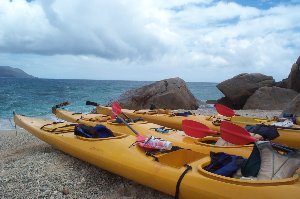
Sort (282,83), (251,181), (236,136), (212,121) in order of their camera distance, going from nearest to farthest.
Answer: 1. (251,181)
2. (236,136)
3. (212,121)
4. (282,83)

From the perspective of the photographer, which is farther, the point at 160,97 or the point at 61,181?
the point at 160,97

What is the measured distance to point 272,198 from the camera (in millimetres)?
3109

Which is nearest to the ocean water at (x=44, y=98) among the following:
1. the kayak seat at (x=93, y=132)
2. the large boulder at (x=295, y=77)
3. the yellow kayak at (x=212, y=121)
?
the yellow kayak at (x=212, y=121)

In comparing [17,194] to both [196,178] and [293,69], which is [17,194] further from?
[293,69]

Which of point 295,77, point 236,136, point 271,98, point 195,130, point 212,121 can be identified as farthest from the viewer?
point 295,77

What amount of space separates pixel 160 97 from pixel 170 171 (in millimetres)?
12261

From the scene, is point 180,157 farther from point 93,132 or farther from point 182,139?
point 93,132

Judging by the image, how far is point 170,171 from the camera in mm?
3857

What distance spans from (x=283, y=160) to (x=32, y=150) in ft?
18.2

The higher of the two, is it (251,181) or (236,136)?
(236,136)

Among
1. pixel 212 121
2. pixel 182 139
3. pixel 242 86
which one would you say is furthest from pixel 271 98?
pixel 182 139

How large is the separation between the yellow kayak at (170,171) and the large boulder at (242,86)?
16221mm

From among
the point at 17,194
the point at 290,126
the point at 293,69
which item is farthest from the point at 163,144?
the point at 293,69

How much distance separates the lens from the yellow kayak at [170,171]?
3232mm
